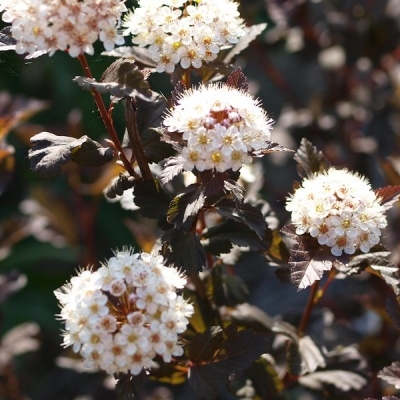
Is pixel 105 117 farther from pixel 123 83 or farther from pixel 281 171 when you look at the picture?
pixel 281 171

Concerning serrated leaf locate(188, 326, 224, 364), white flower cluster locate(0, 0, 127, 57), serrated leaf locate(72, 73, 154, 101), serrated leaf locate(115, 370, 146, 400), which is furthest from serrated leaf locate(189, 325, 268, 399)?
white flower cluster locate(0, 0, 127, 57)

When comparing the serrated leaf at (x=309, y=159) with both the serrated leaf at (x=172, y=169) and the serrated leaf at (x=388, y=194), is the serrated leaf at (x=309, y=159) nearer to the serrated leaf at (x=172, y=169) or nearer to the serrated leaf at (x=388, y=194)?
the serrated leaf at (x=388, y=194)

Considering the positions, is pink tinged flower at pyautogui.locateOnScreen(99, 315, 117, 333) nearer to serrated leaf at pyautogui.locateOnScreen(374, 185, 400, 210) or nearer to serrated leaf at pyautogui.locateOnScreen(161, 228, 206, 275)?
serrated leaf at pyautogui.locateOnScreen(161, 228, 206, 275)

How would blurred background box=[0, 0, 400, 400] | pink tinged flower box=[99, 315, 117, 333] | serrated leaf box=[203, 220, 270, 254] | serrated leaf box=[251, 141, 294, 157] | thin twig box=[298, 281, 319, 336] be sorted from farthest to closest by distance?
blurred background box=[0, 0, 400, 400] → thin twig box=[298, 281, 319, 336] → serrated leaf box=[203, 220, 270, 254] → serrated leaf box=[251, 141, 294, 157] → pink tinged flower box=[99, 315, 117, 333]

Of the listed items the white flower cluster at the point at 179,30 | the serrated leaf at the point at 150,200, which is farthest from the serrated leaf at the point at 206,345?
the white flower cluster at the point at 179,30

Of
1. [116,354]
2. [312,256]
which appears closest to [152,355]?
[116,354]
